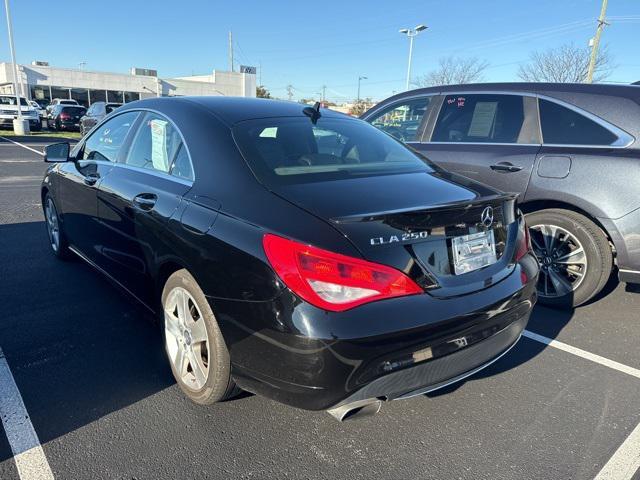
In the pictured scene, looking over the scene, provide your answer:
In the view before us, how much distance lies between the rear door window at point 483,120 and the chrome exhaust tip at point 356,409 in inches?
119

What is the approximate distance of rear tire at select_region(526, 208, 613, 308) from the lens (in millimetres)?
3725

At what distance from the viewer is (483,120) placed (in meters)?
4.47

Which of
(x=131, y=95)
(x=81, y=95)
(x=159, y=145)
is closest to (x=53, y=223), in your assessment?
(x=159, y=145)

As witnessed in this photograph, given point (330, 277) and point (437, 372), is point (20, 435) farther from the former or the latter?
point (437, 372)

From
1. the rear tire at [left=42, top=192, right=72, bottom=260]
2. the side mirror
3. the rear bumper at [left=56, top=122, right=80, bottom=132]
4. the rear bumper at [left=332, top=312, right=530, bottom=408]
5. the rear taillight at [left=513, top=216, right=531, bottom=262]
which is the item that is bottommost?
the rear bumper at [left=56, top=122, right=80, bottom=132]

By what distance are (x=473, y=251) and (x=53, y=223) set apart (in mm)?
4323

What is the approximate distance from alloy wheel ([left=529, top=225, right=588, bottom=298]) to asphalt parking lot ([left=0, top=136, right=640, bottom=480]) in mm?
463

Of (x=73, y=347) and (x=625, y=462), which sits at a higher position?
(x=625, y=462)

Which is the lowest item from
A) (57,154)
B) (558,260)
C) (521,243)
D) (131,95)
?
(558,260)

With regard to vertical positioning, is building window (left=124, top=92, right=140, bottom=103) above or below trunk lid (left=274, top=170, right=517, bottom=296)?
above

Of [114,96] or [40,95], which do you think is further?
[114,96]

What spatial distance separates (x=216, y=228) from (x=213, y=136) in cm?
63

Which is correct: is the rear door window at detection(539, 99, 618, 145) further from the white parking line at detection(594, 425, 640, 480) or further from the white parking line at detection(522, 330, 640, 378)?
the white parking line at detection(594, 425, 640, 480)

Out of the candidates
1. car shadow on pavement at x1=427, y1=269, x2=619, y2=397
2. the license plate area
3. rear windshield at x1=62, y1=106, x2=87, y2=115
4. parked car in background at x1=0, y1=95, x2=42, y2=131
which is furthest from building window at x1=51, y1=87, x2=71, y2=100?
the license plate area
